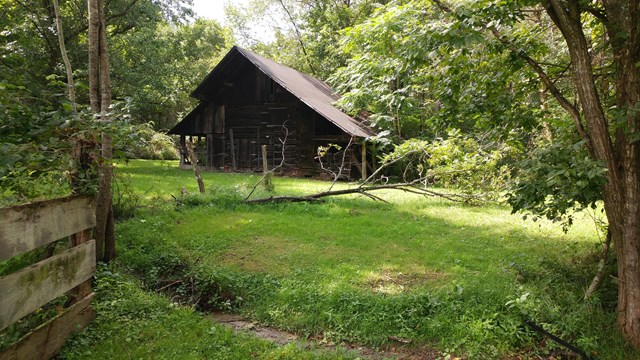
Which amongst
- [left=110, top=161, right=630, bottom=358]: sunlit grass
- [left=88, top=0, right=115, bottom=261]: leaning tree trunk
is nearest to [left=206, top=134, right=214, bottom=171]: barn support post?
[left=110, top=161, right=630, bottom=358]: sunlit grass

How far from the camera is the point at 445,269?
5.84m

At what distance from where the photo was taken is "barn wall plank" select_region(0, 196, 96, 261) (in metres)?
2.87

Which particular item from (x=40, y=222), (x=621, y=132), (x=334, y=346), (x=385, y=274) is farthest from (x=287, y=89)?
(x=40, y=222)

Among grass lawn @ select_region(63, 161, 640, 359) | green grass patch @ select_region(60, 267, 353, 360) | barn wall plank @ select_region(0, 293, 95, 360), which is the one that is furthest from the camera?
grass lawn @ select_region(63, 161, 640, 359)

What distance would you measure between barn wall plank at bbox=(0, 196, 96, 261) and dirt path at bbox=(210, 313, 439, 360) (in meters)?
1.87

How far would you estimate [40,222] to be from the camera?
3.22 metres

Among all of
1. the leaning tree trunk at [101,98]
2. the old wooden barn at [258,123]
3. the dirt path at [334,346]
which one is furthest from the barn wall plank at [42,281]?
the old wooden barn at [258,123]

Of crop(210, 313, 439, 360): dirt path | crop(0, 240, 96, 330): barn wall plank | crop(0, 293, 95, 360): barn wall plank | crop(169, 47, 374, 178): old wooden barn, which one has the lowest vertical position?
crop(210, 313, 439, 360): dirt path

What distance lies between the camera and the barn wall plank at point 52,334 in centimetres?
300

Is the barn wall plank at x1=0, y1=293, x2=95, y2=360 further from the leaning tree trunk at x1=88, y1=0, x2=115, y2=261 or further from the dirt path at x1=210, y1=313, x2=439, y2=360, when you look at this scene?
the leaning tree trunk at x1=88, y1=0, x2=115, y2=261

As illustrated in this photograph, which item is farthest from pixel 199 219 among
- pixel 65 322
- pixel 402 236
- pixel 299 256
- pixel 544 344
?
pixel 544 344

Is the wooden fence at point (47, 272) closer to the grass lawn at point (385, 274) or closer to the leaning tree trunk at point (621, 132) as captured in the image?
the grass lawn at point (385, 274)

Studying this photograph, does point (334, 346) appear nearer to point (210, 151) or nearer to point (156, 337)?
point (156, 337)

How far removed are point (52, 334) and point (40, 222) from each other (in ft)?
3.21
